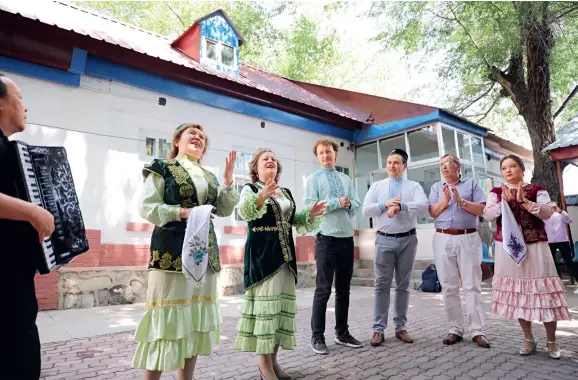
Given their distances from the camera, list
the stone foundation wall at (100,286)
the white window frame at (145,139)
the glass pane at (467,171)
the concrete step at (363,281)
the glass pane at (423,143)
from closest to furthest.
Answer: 1. the stone foundation wall at (100,286)
2. the white window frame at (145,139)
3. the concrete step at (363,281)
4. the glass pane at (423,143)
5. the glass pane at (467,171)

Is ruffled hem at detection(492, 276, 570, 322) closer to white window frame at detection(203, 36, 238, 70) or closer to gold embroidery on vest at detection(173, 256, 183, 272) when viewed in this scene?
gold embroidery on vest at detection(173, 256, 183, 272)

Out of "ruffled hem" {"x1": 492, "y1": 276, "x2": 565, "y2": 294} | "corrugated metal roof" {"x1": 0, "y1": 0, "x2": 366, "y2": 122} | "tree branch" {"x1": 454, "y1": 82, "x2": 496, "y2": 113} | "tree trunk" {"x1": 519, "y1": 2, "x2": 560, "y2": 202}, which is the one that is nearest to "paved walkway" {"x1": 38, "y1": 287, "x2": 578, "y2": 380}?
"ruffled hem" {"x1": 492, "y1": 276, "x2": 565, "y2": 294}

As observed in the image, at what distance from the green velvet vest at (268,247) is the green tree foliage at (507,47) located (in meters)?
9.07

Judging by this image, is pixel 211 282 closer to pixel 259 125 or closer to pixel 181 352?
pixel 181 352

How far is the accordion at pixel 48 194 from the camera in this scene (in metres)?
1.51

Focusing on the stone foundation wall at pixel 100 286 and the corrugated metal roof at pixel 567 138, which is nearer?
the stone foundation wall at pixel 100 286

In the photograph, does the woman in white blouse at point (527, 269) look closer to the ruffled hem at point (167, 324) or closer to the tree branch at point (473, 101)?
the ruffled hem at point (167, 324)

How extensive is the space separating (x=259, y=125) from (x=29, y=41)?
4.62 m

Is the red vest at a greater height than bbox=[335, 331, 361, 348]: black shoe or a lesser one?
greater

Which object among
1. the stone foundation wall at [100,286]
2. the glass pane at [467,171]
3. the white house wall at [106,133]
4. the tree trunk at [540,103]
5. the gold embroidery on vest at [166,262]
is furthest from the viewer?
the glass pane at [467,171]

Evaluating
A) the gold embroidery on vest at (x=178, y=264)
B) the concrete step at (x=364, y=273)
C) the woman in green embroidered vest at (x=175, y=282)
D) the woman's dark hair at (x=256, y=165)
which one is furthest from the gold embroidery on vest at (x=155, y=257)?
the concrete step at (x=364, y=273)

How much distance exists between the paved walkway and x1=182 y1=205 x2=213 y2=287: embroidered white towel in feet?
3.99

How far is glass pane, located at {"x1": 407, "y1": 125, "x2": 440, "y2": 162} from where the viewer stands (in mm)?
9880

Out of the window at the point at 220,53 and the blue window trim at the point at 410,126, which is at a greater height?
the window at the point at 220,53
